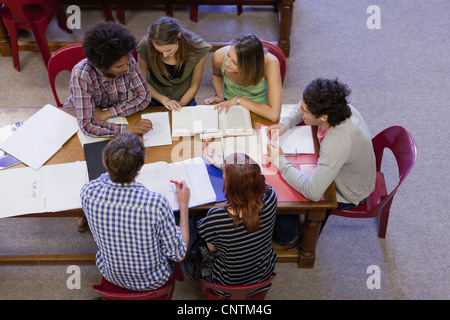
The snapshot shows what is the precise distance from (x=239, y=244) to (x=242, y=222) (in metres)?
0.12

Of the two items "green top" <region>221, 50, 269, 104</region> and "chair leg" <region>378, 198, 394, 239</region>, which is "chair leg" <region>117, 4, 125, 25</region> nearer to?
"green top" <region>221, 50, 269, 104</region>

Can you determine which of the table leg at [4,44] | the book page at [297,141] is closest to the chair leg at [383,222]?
the book page at [297,141]

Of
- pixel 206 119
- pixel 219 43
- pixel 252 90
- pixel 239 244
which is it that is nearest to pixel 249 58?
pixel 252 90

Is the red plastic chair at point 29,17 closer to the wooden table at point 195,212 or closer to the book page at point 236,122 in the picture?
the wooden table at point 195,212

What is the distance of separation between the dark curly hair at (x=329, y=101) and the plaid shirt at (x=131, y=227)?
33.4 inches

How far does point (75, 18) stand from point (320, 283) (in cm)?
330

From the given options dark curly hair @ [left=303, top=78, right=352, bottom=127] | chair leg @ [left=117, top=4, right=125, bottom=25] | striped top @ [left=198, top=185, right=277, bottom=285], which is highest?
chair leg @ [left=117, top=4, right=125, bottom=25]

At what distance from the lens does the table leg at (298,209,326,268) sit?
2227 millimetres

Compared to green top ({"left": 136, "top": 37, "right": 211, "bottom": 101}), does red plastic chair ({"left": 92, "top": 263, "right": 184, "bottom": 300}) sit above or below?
below

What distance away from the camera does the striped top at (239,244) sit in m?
1.90

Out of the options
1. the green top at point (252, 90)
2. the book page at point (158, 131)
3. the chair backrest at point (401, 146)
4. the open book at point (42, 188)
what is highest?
the green top at point (252, 90)

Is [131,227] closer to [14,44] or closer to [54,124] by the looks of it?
[54,124]

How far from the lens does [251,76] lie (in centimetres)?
250

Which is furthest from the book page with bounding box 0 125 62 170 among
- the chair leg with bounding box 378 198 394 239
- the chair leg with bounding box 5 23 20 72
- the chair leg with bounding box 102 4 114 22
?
the chair leg with bounding box 102 4 114 22
